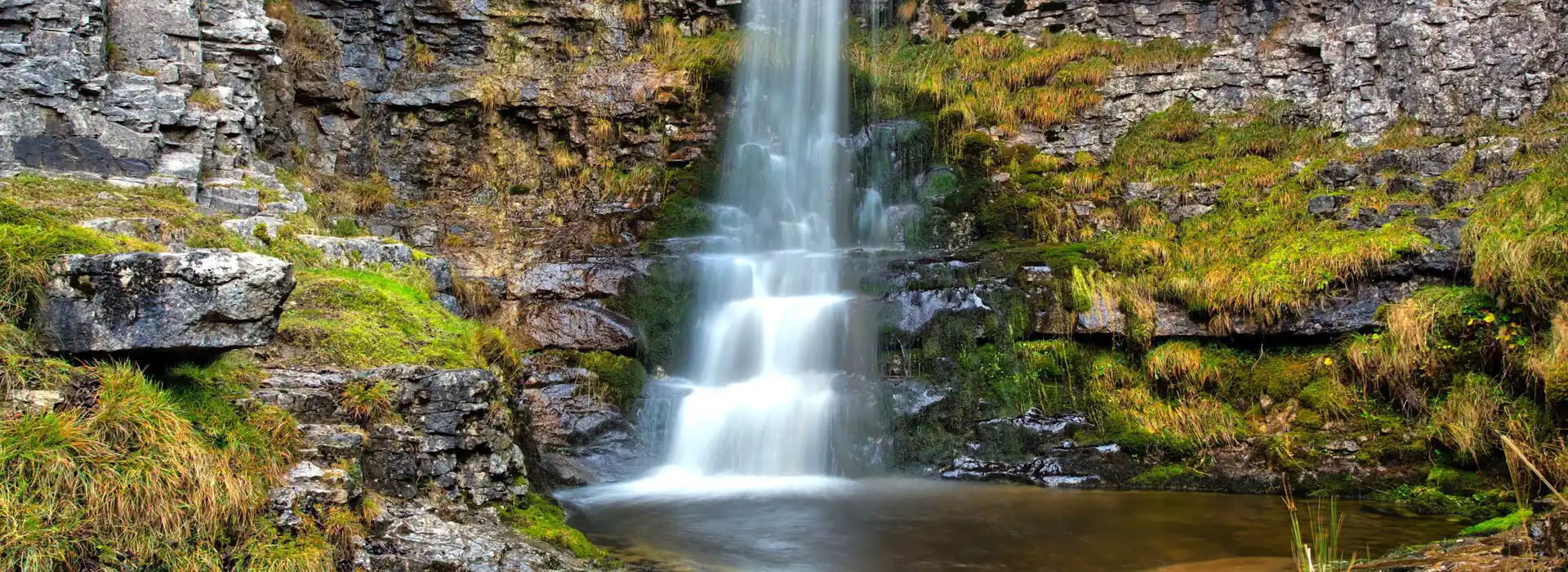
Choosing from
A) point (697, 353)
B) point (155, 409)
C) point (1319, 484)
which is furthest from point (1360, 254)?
point (155, 409)

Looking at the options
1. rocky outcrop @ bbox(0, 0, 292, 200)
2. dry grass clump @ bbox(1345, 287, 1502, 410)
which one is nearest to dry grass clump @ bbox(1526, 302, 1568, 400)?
dry grass clump @ bbox(1345, 287, 1502, 410)

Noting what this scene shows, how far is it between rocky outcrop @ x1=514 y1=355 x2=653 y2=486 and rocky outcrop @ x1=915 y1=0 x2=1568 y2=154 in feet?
25.0

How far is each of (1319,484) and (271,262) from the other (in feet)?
25.6

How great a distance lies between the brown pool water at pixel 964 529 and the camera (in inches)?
225

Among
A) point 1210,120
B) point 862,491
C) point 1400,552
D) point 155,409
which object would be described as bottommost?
point 862,491

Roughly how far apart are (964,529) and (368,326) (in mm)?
4548

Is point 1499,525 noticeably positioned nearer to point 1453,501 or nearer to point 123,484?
point 1453,501

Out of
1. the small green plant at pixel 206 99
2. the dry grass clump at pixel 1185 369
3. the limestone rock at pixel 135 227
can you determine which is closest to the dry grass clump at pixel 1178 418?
the dry grass clump at pixel 1185 369

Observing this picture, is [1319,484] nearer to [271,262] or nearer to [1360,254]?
[1360,254]

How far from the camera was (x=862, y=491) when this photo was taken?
774 cm

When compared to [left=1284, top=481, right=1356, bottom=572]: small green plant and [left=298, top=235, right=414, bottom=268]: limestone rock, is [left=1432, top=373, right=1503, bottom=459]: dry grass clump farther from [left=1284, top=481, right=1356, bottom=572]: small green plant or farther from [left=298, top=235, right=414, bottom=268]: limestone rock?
[left=298, top=235, right=414, bottom=268]: limestone rock

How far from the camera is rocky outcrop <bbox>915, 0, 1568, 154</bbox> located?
36.0 feet

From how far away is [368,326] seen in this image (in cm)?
629

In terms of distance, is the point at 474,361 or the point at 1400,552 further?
the point at 474,361
